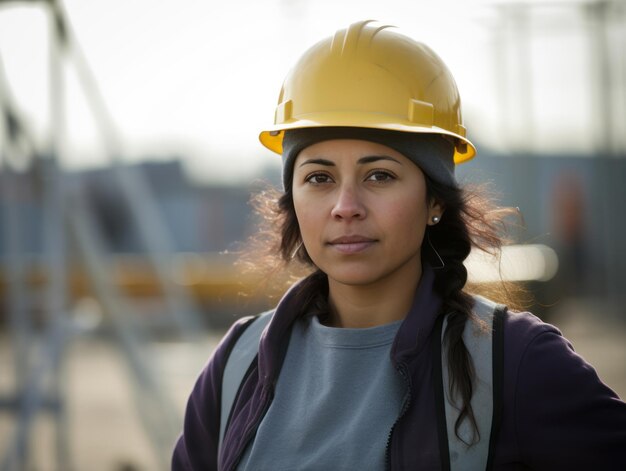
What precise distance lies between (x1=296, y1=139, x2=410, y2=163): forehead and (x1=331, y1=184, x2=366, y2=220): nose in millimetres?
84

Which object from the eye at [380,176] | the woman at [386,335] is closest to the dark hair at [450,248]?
the woman at [386,335]

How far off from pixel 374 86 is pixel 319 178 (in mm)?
254

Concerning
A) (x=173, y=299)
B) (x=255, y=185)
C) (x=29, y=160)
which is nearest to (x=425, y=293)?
(x=255, y=185)

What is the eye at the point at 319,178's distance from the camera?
2.06m

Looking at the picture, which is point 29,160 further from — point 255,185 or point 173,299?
point 255,185

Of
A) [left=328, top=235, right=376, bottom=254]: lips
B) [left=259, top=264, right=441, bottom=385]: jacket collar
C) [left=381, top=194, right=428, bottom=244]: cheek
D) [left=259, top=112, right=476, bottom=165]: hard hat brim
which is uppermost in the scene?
[left=259, top=112, right=476, bottom=165]: hard hat brim

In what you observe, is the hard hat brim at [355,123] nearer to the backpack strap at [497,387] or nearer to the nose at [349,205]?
the nose at [349,205]

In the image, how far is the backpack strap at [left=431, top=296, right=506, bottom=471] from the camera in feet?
5.70

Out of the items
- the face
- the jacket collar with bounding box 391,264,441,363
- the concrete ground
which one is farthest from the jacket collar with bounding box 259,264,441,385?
the concrete ground

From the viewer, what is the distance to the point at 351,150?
203 centimetres

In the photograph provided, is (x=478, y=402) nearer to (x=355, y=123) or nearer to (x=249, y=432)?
(x=249, y=432)

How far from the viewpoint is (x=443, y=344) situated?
1.91m

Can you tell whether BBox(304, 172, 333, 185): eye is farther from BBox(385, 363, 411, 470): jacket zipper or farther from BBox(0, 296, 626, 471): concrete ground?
BBox(0, 296, 626, 471): concrete ground

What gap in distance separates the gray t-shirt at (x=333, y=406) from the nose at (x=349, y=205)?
272 mm
